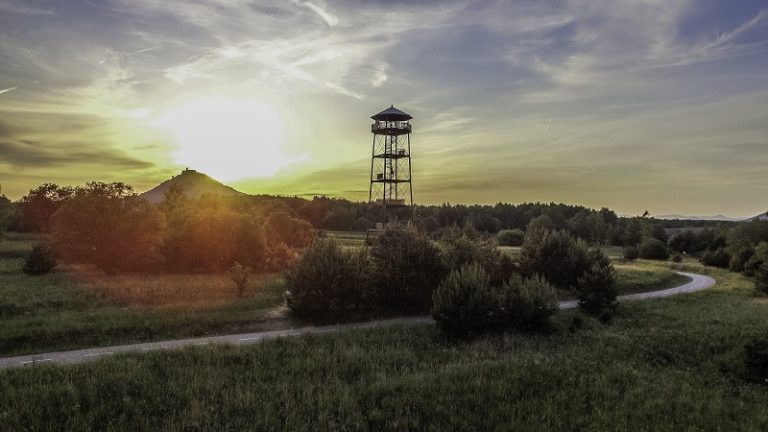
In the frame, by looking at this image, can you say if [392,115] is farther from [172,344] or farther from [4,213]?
[4,213]

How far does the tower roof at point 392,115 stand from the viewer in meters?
47.9

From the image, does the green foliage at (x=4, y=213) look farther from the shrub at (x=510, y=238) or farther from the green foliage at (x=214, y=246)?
the shrub at (x=510, y=238)

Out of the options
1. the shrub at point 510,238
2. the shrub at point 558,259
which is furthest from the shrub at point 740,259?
the shrub at point 558,259

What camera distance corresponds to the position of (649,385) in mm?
16172

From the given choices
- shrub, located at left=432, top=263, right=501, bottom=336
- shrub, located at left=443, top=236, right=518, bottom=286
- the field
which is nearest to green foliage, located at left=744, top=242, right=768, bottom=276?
the field

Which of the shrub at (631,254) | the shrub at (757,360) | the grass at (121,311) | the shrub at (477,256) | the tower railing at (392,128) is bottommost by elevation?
the shrub at (757,360)

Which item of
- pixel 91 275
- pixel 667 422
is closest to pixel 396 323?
pixel 667 422

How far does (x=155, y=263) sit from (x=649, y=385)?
3939 cm

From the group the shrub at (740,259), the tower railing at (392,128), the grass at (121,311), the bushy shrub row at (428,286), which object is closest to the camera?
the grass at (121,311)

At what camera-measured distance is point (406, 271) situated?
92.6 ft

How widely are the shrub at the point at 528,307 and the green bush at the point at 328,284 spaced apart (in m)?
7.72

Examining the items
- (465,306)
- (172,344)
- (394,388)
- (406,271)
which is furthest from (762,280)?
(172,344)

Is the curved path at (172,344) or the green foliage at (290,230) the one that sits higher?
the green foliage at (290,230)

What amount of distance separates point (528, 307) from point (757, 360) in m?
8.66
